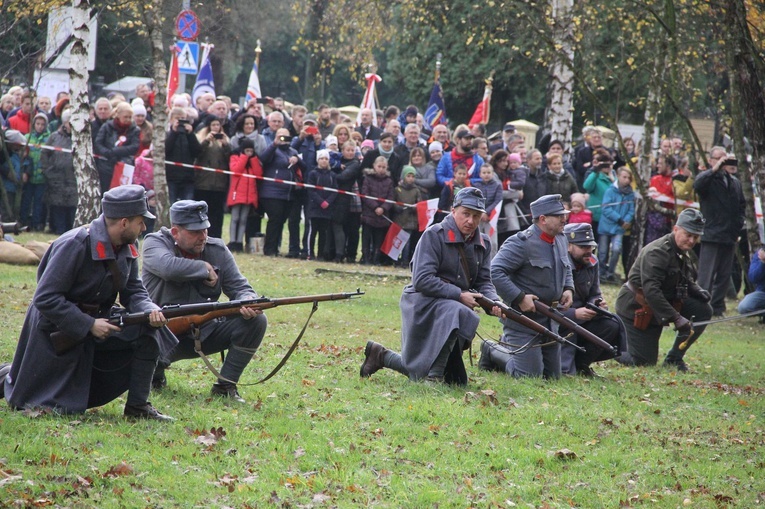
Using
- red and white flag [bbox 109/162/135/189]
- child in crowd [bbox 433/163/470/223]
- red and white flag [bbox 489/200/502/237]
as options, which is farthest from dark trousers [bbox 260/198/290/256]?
red and white flag [bbox 489/200/502/237]

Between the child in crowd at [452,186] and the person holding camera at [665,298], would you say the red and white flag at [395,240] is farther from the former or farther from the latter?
the person holding camera at [665,298]

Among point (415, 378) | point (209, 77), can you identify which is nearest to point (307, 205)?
point (209, 77)

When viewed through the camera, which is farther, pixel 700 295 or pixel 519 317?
pixel 700 295

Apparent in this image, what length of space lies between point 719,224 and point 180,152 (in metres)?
9.38

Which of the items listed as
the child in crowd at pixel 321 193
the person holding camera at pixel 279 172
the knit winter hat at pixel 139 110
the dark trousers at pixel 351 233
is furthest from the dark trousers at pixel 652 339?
the knit winter hat at pixel 139 110

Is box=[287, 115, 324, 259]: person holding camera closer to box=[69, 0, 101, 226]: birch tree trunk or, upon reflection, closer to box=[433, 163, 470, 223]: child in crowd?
box=[433, 163, 470, 223]: child in crowd

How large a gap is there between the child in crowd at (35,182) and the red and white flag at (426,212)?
696 centimetres

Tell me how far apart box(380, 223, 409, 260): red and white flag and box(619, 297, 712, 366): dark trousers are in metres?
7.23

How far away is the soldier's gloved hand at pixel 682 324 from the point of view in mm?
12344

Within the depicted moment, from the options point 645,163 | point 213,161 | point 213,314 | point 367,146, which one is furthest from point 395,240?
point 213,314

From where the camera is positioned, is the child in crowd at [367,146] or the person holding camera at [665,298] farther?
the child in crowd at [367,146]

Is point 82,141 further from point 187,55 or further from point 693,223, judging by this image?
point 693,223

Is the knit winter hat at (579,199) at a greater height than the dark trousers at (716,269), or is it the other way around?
the knit winter hat at (579,199)

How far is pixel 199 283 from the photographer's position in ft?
29.9
